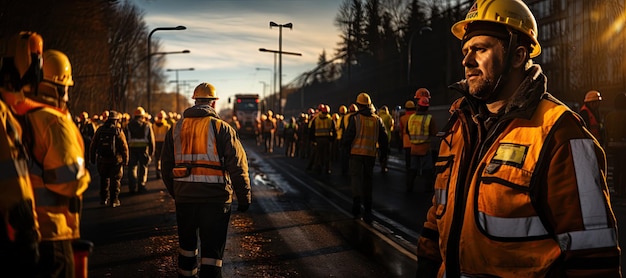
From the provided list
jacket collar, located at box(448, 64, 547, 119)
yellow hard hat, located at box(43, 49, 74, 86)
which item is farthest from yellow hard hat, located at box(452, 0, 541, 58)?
yellow hard hat, located at box(43, 49, 74, 86)

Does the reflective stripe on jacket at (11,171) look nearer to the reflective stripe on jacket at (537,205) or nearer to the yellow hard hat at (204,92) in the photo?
the reflective stripe on jacket at (537,205)

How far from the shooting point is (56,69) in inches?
145

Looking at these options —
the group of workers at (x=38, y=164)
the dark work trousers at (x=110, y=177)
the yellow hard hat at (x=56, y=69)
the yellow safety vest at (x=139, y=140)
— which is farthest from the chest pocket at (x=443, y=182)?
the yellow safety vest at (x=139, y=140)

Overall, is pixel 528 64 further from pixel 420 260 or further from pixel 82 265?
pixel 82 265

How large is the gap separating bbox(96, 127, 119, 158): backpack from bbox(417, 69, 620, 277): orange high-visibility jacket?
34.3 feet

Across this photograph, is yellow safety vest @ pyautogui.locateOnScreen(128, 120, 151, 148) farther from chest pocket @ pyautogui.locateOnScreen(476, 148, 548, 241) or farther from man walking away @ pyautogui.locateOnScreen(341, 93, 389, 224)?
chest pocket @ pyautogui.locateOnScreen(476, 148, 548, 241)

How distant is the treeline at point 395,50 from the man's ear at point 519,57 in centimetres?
4844

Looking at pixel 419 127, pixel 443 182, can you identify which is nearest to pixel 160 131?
pixel 419 127

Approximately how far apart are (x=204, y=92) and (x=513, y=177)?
13.9 ft

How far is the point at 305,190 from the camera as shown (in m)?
15.8

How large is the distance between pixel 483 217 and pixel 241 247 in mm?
6338

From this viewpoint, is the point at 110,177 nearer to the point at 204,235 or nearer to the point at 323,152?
the point at 204,235

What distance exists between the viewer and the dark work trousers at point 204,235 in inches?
227

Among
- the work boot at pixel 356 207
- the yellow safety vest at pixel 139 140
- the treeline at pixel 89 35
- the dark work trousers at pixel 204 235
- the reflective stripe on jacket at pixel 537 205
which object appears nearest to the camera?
the reflective stripe on jacket at pixel 537 205
